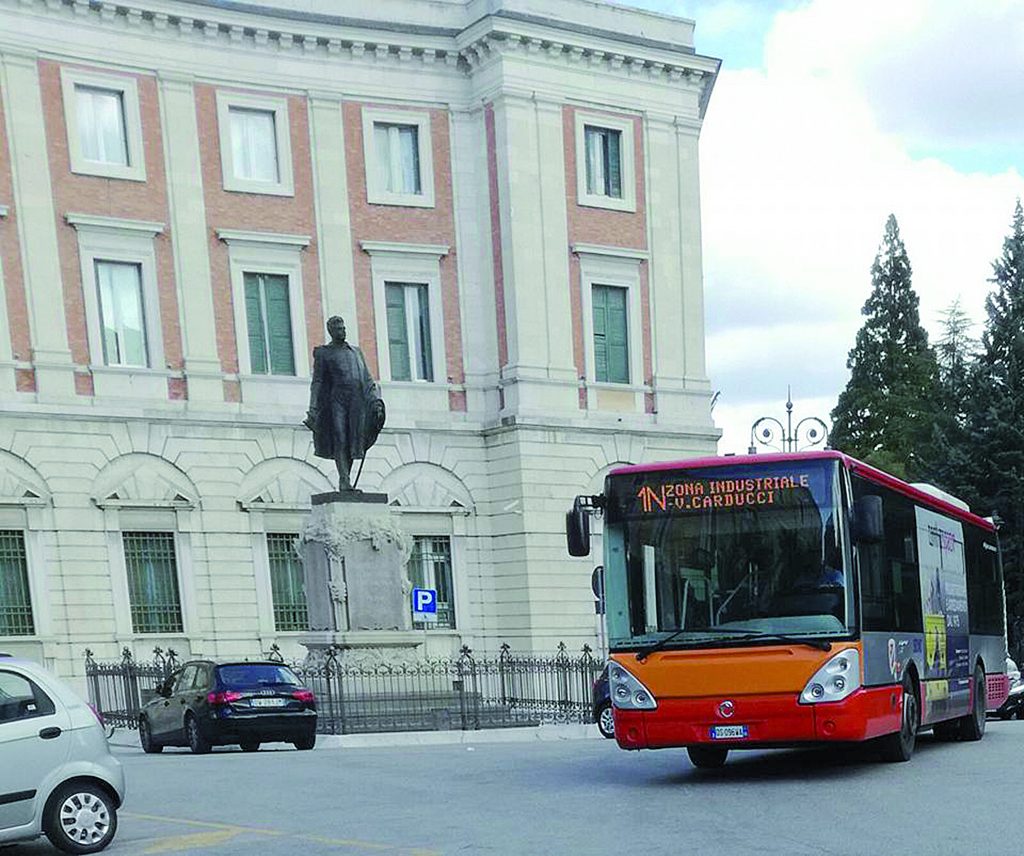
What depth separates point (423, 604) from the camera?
39.3 metres

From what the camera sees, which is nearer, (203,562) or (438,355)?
(203,562)

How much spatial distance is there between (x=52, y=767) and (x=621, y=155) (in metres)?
32.6

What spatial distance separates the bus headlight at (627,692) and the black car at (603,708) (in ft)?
34.9

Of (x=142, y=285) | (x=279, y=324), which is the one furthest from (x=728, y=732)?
(x=279, y=324)

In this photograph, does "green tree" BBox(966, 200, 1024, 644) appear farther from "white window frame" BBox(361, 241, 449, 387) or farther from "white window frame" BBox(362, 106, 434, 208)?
"white window frame" BBox(362, 106, 434, 208)

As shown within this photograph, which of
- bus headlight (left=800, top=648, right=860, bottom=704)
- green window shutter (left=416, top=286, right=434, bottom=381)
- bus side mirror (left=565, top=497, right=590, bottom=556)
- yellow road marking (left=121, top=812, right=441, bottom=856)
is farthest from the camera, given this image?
green window shutter (left=416, top=286, right=434, bottom=381)

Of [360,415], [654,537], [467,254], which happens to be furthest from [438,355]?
[654,537]

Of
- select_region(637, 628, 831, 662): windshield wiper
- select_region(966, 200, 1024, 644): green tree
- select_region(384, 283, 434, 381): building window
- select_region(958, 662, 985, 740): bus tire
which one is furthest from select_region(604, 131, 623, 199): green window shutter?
select_region(637, 628, 831, 662): windshield wiper

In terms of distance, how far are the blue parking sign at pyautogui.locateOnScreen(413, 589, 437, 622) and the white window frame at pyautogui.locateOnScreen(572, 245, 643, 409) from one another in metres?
6.13

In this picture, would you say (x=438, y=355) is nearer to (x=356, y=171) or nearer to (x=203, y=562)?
(x=356, y=171)

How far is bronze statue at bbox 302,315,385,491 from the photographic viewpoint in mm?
25516

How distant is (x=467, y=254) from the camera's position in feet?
135

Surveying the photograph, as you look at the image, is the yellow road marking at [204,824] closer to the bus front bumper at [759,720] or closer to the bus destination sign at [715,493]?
the bus front bumper at [759,720]

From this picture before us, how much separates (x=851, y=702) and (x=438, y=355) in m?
26.8
